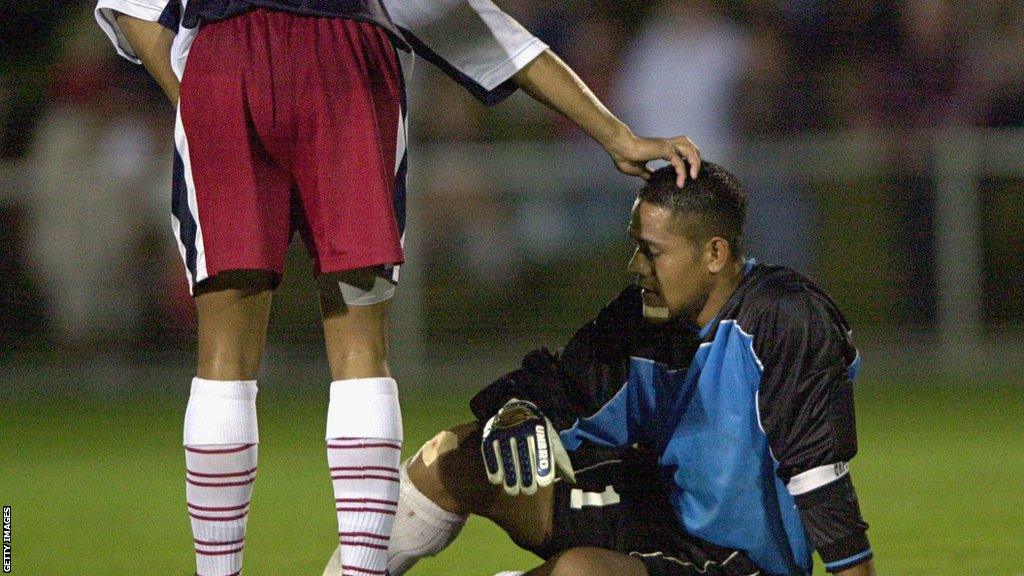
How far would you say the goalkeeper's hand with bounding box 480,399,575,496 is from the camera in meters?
3.34

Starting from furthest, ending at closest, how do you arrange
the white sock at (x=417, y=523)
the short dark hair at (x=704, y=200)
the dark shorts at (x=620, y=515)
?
the white sock at (x=417, y=523)
the dark shorts at (x=620, y=515)
the short dark hair at (x=704, y=200)

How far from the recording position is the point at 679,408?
353cm

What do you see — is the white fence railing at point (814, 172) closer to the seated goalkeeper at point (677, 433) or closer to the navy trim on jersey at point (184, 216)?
the seated goalkeeper at point (677, 433)

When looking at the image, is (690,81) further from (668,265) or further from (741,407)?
(741,407)

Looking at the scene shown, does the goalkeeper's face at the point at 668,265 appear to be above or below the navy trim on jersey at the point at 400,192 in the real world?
below

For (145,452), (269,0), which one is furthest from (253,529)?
(269,0)

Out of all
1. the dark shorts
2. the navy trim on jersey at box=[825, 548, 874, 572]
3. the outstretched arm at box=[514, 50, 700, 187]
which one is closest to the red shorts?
the outstretched arm at box=[514, 50, 700, 187]

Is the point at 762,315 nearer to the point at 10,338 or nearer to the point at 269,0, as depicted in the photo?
the point at 269,0

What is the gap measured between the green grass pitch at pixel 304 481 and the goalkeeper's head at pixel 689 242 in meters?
1.07

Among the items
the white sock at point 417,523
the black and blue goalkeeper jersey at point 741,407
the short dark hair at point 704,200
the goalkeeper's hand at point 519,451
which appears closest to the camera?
the black and blue goalkeeper jersey at point 741,407

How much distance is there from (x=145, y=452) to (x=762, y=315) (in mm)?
3674

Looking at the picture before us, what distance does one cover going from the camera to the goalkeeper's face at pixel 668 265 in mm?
3473

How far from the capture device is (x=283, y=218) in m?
3.17

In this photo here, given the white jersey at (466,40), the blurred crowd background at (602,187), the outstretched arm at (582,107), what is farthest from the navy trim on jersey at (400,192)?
the blurred crowd background at (602,187)
